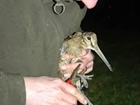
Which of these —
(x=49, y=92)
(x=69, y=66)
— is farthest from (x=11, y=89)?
(x=69, y=66)

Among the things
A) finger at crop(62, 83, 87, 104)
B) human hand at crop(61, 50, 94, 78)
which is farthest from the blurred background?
finger at crop(62, 83, 87, 104)

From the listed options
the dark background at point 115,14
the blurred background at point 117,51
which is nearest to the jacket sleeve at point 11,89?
the blurred background at point 117,51

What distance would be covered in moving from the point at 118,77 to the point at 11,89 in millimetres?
5394

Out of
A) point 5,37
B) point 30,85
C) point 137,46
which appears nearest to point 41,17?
point 5,37

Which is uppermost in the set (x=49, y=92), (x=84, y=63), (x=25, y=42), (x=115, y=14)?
(x=25, y=42)

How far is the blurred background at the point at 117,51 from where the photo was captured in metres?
6.25

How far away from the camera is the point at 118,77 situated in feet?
22.9

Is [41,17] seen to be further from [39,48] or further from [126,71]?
[126,71]

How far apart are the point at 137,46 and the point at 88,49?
748 centimetres

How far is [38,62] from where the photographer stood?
6.53ft

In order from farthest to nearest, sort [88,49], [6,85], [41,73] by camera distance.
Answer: [88,49]
[41,73]
[6,85]

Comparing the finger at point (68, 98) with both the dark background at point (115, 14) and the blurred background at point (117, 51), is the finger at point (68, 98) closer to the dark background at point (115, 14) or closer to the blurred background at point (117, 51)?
the blurred background at point (117, 51)

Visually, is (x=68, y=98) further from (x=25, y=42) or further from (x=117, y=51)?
(x=117, y=51)

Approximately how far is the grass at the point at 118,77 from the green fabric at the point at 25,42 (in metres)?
4.03
